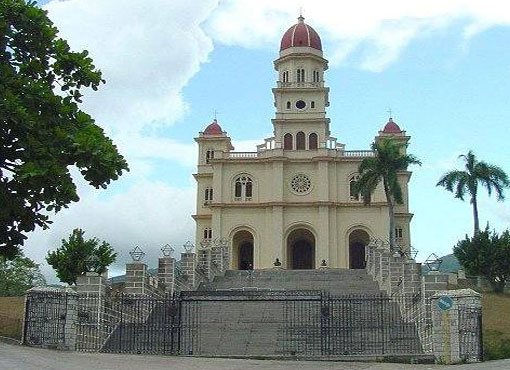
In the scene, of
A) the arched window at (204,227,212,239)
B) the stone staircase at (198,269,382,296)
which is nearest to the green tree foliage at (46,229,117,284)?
the stone staircase at (198,269,382,296)

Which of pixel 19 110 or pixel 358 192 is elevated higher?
pixel 358 192

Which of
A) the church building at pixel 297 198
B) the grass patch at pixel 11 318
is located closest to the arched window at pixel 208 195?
the church building at pixel 297 198

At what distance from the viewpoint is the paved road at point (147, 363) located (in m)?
15.2

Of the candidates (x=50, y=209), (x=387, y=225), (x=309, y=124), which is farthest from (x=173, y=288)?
(x=309, y=124)

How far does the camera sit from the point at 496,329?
2077 cm

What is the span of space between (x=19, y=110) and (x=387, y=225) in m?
47.6

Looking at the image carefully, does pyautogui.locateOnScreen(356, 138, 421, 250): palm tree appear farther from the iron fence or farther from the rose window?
the iron fence

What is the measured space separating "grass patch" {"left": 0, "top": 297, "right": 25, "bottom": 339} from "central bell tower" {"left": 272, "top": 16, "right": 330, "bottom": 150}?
34.9 m

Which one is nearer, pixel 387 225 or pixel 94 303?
pixel 94 303

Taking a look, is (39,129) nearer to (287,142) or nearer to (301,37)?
(287,142)

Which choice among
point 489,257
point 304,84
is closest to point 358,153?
point 304,84

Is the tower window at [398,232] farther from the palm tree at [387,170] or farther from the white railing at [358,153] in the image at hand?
the palm tree at [387,170]

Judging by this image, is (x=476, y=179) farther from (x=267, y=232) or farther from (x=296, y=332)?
(x=296, y=332)

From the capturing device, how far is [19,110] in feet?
25.7
